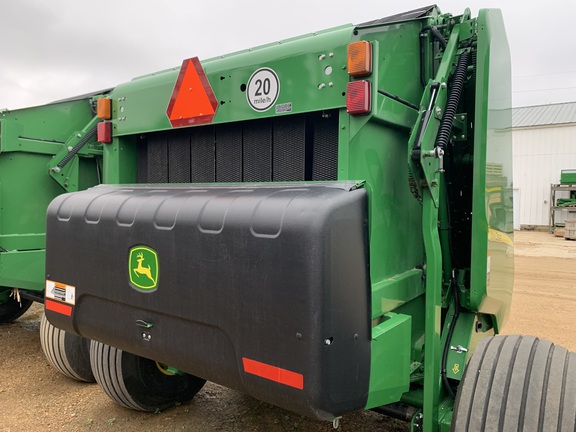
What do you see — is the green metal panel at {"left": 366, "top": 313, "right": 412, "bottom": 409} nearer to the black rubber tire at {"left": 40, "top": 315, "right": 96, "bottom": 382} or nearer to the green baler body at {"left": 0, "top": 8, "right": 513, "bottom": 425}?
the green baler body at {"left": 0, "top": 8, "right": 513, "bottom": 425}

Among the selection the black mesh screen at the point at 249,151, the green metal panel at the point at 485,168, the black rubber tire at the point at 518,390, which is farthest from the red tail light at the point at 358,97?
the black rubber tire at the point at 518,390

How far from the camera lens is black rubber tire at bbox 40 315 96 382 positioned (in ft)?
11.8

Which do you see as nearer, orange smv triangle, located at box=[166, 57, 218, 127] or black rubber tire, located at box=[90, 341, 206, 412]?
orange smv triangle, located at box=[166, 57, 218, 127]

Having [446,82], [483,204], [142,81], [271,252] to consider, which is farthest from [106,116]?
[483,204]

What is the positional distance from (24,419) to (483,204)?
126 inches

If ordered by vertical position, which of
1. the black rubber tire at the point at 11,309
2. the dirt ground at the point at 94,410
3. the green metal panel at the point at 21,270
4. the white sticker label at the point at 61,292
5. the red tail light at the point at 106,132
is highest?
the red tail light at the point at 106,132

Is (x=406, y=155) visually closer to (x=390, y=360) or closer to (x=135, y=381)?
(x=390, y=360)

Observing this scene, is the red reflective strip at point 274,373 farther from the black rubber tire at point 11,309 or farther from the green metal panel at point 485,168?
the black rubber tire at point 11,309

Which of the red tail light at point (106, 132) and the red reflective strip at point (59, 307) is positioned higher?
the red tail light at point (106, 132)

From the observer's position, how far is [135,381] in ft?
9.93

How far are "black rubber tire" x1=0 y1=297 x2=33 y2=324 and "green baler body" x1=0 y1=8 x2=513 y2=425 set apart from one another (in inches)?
150

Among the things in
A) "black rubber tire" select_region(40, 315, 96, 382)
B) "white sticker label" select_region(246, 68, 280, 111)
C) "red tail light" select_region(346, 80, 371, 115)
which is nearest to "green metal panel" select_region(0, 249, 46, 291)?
"black rubber tire" select_region(40, 315, 96, 382)

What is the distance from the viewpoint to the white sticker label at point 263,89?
1953mm

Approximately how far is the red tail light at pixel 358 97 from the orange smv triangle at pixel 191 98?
0.69m
